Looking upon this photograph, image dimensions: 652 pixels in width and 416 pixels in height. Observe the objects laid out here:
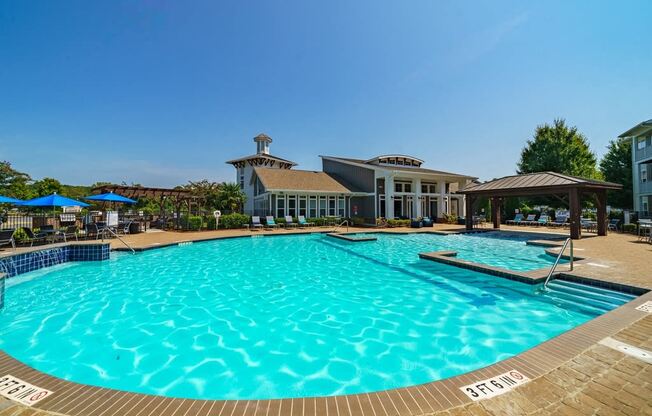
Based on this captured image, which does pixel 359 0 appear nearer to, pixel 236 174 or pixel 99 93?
pixel 99 93

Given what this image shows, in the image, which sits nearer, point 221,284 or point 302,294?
point 302,294

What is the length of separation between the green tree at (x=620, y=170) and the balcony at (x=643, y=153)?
13.4ft

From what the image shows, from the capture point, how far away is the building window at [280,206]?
2423 cm

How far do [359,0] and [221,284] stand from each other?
12644mm

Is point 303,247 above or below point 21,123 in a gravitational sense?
below

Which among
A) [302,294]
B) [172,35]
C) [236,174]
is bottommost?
[302,294]

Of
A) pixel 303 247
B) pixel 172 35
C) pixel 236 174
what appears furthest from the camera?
pixel 236 174

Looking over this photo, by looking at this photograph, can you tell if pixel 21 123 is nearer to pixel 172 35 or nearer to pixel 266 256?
pixel 172 35

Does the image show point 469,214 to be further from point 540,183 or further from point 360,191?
point 360,191

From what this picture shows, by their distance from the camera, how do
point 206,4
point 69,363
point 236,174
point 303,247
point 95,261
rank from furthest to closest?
point 236,174 → point 303,247 → point 206,4 → point 95,261 → point 69,363

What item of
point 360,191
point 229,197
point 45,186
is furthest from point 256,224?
point 45,186

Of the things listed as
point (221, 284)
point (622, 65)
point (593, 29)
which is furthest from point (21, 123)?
point (622, 65)

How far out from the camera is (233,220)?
22.3 meters

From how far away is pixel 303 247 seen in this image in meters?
14.4
